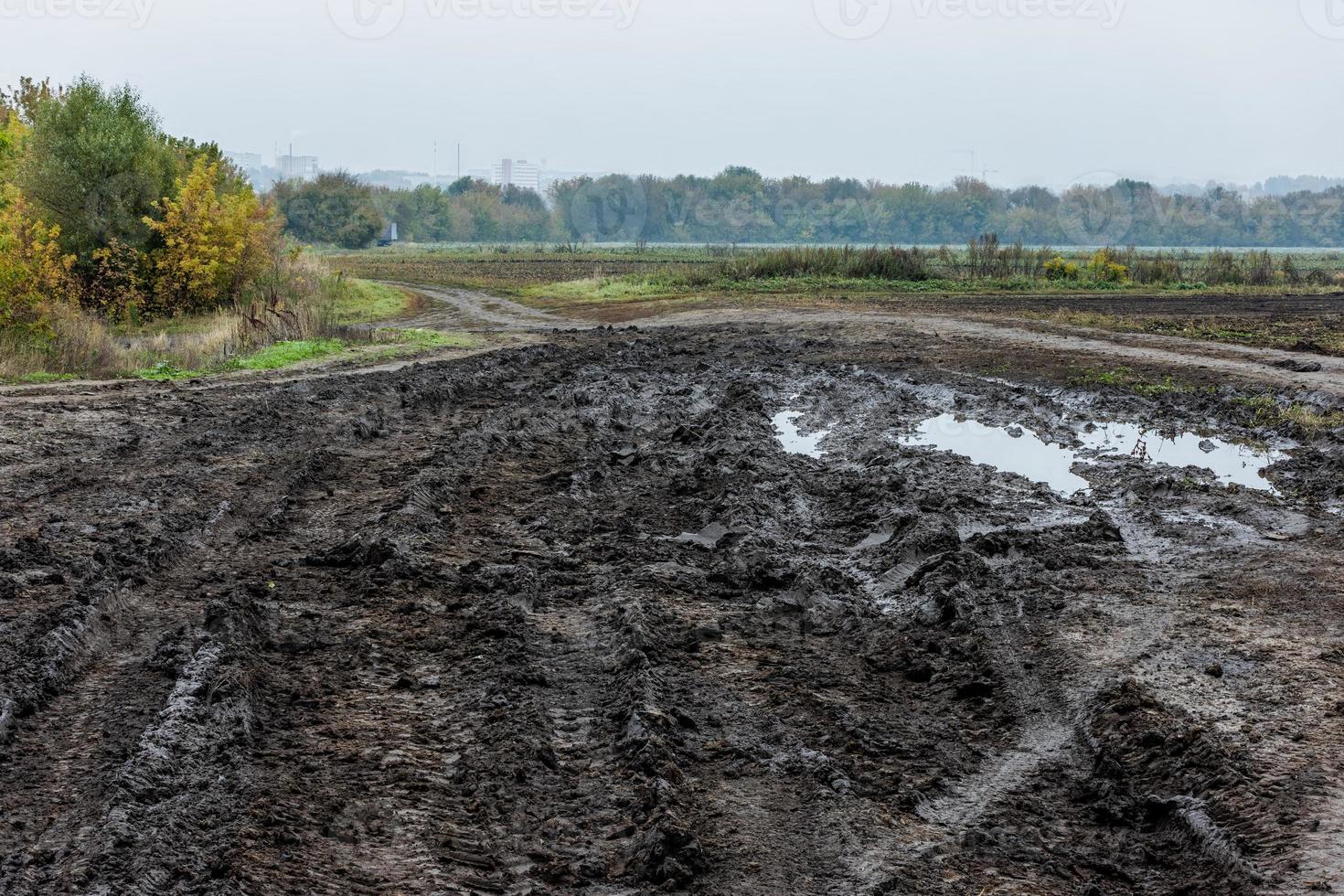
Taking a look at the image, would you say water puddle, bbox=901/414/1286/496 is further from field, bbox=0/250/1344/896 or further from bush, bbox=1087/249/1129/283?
bush, bbox=1087/249/1129/283

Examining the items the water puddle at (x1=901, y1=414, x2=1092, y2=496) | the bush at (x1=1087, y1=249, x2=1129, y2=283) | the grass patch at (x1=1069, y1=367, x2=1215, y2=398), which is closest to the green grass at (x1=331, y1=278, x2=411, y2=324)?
the grass patch at (x1=1069, y1=367, x2=1215, y2=398)

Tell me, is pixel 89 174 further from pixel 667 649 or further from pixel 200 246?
pixel 667 649

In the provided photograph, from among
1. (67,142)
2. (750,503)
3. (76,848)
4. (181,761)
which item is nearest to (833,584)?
(750,503)

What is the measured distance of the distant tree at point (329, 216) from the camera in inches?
4333

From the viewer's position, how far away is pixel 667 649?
6949 mm

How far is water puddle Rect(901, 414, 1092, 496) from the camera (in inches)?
486

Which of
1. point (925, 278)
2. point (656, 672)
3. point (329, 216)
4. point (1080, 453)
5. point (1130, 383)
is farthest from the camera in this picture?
point (329, 216)

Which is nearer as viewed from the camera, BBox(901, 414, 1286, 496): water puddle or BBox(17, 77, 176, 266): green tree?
BBox(901, 414, 1286, 496): water puddle

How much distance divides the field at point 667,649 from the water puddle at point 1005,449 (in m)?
0.08

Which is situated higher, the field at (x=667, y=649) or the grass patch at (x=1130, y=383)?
→ the grass patch at (x=1130, y=383)

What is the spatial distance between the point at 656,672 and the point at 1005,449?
8532 mm

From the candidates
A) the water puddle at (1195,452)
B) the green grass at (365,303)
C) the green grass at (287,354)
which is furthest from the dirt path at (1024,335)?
the green grass at (287,354)

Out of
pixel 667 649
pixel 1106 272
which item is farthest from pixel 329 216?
pixel 667 649

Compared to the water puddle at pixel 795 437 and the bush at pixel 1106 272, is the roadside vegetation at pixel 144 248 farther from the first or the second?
the bush at pixel 1106 272
